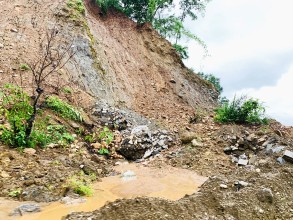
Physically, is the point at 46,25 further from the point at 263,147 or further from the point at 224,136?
the point at 263,147

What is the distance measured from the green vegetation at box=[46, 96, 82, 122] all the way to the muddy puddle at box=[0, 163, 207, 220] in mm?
1658

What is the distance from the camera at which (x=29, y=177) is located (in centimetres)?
451

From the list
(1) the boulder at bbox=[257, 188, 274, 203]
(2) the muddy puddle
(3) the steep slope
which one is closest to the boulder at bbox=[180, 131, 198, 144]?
(2) the muddy puddle

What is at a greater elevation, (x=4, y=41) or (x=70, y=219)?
(x=4, y=41)

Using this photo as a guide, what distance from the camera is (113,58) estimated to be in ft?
37.7

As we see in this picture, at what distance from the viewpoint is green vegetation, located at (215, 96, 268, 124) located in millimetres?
8414

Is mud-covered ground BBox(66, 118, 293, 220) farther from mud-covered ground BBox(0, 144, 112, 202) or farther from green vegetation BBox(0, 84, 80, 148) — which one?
green vegetation BBox(0, 84, 80, 148)

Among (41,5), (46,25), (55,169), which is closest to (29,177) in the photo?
(55,169)

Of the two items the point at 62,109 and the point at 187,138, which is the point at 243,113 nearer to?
the point at 187,138

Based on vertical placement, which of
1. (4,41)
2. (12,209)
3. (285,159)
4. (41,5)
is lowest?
(12,209)

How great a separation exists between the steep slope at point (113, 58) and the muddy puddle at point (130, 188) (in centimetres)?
321

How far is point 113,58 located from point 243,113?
528 cm

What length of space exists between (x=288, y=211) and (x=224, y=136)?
321cm

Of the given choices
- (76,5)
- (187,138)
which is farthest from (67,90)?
(76,5)
